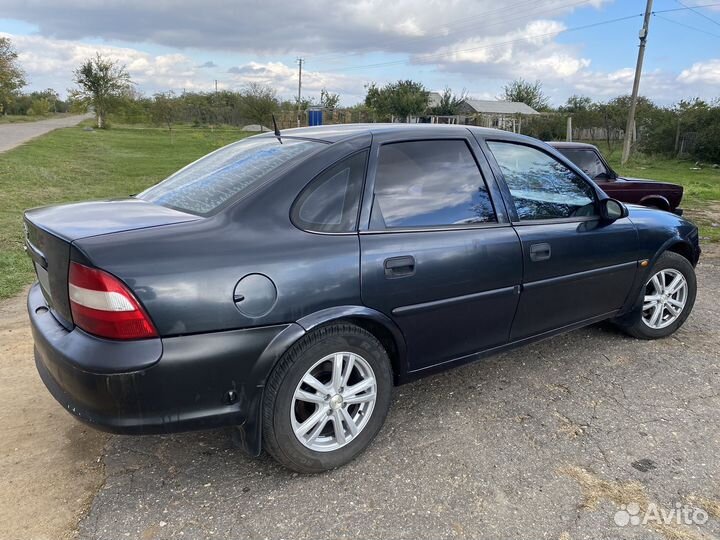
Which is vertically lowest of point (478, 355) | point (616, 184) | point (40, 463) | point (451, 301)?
point (40, 463)

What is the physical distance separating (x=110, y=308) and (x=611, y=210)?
10.6 feet

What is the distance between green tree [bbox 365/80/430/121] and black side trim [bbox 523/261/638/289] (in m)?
43.3

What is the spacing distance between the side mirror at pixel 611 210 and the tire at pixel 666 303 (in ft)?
2.07

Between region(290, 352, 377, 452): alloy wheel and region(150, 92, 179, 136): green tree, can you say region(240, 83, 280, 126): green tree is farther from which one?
region(290, 352, 377, 452): alloy wheel

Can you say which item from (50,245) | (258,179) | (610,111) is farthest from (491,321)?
(610,111)

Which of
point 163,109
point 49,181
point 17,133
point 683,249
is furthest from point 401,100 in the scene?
point 683,249

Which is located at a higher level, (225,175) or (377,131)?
(377,131)

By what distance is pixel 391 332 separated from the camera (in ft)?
8.99

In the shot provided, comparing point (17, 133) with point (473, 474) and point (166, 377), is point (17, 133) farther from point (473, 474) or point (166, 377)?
point (473, 474)

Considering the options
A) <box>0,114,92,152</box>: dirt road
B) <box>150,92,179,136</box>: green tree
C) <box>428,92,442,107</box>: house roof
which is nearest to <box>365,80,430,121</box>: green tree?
<box>428,92,442,107</box>: house roof

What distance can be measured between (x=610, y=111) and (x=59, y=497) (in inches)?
1235

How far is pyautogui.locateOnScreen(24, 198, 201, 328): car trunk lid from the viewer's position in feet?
7.57

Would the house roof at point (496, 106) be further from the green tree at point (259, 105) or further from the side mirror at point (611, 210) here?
the side mirror at point (611, 210)

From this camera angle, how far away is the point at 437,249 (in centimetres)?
285
